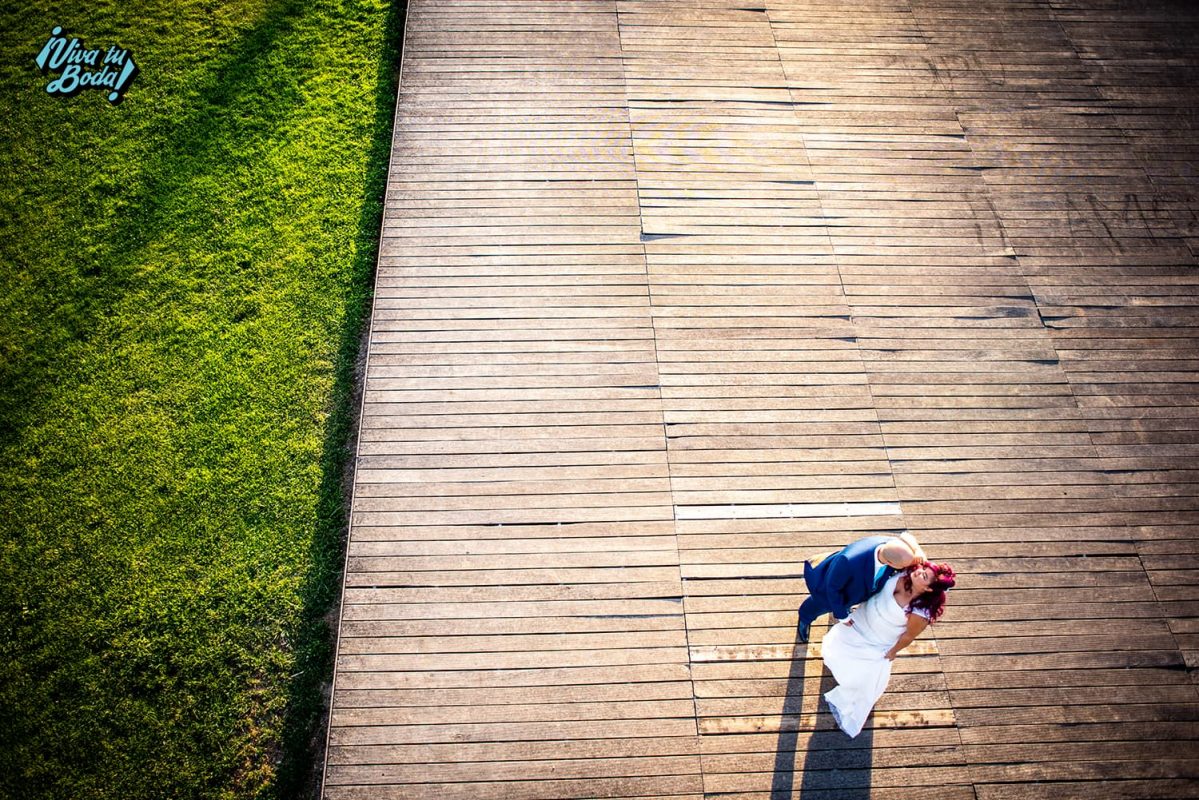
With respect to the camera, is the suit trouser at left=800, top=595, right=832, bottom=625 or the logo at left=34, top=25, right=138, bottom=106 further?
the logo at left=34, top=25, right=138, bottom=106

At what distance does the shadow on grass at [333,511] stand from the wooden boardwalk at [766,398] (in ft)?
1.10

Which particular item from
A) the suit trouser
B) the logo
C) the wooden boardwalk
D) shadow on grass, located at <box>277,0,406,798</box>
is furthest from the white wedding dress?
the logo

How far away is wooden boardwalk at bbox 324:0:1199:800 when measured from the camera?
3934 millimetres

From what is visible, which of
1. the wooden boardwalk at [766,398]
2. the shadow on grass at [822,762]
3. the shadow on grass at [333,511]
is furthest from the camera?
the shadow on grass at [333,511]

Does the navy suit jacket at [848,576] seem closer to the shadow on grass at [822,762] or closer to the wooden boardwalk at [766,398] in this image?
the wooden boardwalk at [766,398]

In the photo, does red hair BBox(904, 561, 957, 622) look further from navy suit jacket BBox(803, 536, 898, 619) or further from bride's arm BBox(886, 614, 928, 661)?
navy suit jacket BBox(803, 536, 898, 619)

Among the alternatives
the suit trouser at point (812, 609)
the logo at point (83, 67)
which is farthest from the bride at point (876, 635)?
the logo at point (83, 67)

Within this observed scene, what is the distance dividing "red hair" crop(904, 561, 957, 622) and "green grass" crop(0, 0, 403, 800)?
338 cm

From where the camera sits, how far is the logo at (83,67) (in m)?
6.59

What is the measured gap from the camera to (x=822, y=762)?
3.84 metres

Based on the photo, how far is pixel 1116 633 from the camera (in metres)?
4.25

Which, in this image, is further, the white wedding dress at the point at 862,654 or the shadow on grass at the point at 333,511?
the shadow on grass at the point at 333,511

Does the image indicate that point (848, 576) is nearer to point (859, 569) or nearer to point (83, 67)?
point (859, 569)

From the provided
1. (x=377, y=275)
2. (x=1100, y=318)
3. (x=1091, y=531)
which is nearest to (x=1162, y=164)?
(x=1100, y=318)
